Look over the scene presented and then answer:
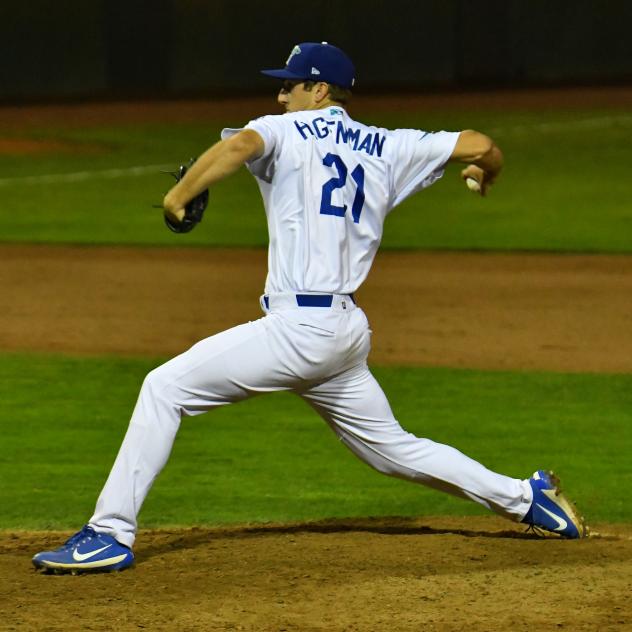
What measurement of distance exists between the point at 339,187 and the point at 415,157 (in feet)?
1.26

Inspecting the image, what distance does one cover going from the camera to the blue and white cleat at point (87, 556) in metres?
5.14

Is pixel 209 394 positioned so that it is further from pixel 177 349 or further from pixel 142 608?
pixel 177 349

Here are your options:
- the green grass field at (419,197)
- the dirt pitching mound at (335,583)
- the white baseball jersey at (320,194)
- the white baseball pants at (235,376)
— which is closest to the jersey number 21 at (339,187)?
the white baseball jersey at (320,194)

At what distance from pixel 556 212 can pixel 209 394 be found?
13.3 m

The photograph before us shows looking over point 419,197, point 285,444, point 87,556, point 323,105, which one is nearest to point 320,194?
point 323,105

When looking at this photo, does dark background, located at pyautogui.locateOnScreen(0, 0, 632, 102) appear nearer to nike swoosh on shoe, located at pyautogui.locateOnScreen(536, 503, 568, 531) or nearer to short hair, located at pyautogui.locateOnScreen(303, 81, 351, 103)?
short hair, located at pyautogui.locateOnScreen(303, 81, 351, 103)

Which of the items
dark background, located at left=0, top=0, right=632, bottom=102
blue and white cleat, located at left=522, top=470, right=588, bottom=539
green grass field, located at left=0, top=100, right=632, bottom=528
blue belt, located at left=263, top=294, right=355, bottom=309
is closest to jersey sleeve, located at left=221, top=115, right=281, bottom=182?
blue belt, located at left=263, top=294, right=355, bottom=309

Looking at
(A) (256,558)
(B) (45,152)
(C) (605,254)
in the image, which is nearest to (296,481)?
(A) (256,558)

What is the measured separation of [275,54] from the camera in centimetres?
3338

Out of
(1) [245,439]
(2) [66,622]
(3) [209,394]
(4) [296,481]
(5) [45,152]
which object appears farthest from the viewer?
(5) [45,152]

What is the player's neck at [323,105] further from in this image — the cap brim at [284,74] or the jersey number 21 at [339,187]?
the jersey number 21 at [339,187]

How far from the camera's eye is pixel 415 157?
214 inches

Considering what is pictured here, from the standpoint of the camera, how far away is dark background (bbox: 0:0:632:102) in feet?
104

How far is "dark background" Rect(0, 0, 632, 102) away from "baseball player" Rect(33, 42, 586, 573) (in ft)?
89.4
